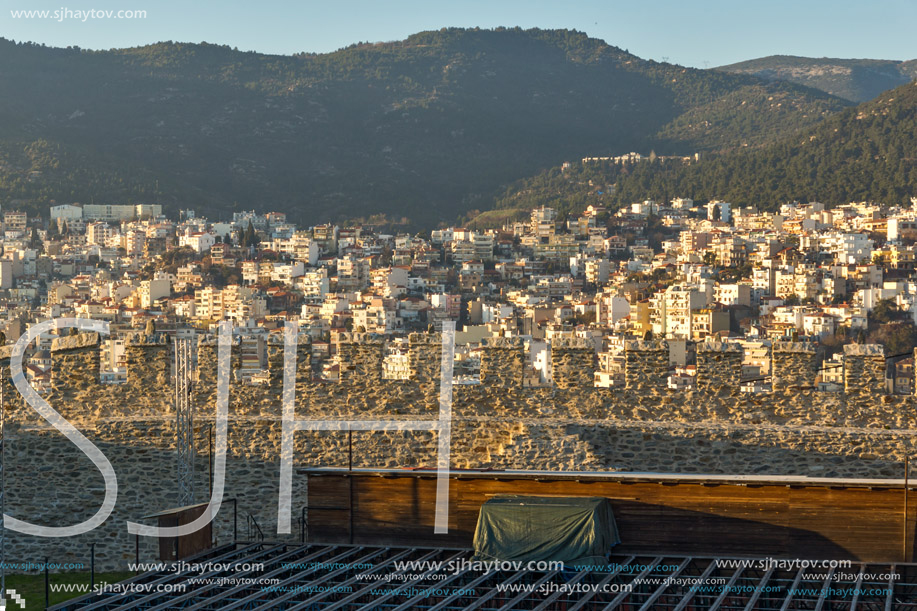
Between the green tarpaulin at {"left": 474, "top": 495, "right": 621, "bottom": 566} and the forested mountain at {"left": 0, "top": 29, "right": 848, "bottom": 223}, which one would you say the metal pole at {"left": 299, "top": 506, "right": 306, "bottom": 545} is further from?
the forested mountain at {"left": 0, "top": 29, "right": 848, "bottom": 223}

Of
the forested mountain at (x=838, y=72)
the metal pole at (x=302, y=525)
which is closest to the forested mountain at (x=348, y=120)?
the forested mountain at (x=838, y=72)

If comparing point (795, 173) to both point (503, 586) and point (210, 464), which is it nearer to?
point (210, 464)

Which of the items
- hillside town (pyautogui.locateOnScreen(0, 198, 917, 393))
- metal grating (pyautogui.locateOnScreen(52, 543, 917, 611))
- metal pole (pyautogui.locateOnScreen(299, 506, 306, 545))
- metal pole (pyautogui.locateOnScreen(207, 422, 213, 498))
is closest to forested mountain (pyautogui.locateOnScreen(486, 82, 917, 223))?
hillside town (pyautogui.locateOnScreen(0, 198, 917, 393))

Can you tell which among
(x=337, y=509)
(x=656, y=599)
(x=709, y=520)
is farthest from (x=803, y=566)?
(x=337, y=509)

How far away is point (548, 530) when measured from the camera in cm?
962

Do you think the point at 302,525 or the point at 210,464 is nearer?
the point at 302,525

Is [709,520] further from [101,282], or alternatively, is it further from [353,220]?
[353,220]

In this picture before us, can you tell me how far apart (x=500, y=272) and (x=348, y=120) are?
50.3m

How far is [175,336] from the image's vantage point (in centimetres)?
1243

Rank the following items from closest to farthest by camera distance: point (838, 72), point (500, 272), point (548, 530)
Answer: point (548, 530), point (500, 272), point (838, 72)

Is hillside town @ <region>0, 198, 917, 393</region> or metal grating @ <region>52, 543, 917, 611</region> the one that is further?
hillside town @ <region>0, 198, 917, 393</region>

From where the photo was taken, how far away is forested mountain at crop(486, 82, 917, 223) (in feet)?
316

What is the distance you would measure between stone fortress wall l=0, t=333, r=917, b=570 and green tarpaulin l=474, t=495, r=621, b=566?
191 cm

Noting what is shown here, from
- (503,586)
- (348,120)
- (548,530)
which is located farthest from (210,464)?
(348,120)
